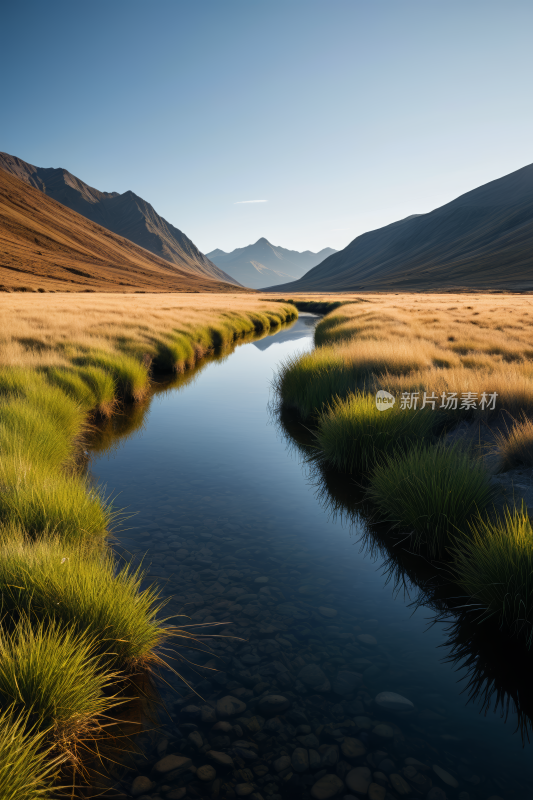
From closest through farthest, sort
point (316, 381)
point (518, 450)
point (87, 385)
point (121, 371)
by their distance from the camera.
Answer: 1. point (518, 450)
2. point (87, 385)
3. point (316, 381)
4. point (121, 371)

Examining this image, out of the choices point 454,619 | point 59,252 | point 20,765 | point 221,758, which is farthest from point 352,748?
point 59,252

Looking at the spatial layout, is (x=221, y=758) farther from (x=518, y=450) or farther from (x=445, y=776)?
(x=518, y=450)

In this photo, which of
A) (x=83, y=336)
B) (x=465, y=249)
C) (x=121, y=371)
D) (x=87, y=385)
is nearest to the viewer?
(x=87, y=385)

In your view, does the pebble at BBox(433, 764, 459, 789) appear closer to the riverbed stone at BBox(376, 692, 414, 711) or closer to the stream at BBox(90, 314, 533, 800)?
the stream at BBox(90, 314, 533, 800)

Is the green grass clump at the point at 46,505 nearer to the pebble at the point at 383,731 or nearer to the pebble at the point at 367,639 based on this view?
the pebble at the point at 367,639

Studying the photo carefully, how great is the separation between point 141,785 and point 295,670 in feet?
4.09

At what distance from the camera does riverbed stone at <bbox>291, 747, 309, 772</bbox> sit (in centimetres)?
267

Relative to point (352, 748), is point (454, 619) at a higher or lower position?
lower

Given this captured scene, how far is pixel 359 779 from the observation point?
2617 mm

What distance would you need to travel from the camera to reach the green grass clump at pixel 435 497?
4801 mm

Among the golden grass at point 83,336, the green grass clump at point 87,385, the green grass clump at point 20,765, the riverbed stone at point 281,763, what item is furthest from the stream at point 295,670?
the golden grass at point 83,336

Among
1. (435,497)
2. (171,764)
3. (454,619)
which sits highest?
(435,497)

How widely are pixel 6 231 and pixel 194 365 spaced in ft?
378

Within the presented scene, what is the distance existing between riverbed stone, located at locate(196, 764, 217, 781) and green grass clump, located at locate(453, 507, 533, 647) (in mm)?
2362
